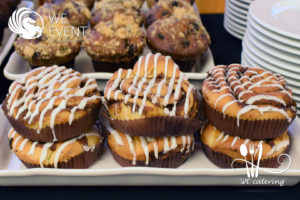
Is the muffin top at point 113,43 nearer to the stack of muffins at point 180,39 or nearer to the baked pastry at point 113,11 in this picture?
the stack of muffins at point 180,39

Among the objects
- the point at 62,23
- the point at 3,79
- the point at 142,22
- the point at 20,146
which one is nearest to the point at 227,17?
the point at 142,22

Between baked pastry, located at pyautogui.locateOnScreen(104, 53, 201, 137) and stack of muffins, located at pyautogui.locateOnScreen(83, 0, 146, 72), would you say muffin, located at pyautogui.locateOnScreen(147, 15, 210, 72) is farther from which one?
baked pastry, located at pyautogui.locateOnScreen(104, 53, 201, 137)

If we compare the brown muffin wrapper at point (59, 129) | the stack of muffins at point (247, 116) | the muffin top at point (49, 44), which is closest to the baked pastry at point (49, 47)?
the muffin top at point (49, 44)

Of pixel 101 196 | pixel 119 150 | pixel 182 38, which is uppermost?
pixel 182 38

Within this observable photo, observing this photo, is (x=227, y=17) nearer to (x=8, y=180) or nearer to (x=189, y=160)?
(x=189, y=160)

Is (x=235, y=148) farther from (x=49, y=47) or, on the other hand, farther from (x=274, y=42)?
(x=49, y=47)
